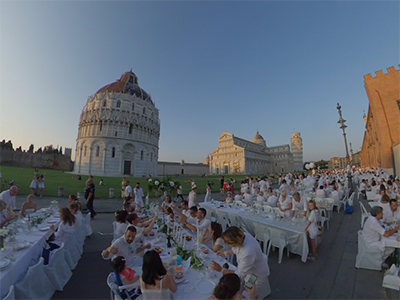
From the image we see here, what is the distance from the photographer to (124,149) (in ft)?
152

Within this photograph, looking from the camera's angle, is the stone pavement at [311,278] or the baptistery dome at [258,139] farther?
the baptistery dome at [258,139]

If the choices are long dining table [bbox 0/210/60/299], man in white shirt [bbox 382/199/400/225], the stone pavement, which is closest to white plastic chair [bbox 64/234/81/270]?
the stone pavement

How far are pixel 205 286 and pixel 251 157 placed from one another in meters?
88.9

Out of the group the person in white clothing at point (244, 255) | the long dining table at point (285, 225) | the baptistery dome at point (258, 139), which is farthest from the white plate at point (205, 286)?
the baptistery dome at point (258, 139)

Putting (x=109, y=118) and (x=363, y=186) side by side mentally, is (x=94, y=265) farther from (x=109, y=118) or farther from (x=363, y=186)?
(x=109, y=118)

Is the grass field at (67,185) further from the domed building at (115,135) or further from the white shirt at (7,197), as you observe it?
the domed building at (115,135)

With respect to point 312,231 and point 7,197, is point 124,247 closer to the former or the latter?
point 312,231

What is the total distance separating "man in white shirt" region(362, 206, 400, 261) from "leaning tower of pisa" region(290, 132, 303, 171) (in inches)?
4866

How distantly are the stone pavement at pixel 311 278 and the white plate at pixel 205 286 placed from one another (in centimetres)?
191

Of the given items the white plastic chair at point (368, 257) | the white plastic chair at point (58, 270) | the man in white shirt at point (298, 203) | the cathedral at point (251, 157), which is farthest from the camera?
the cathedral at point (251, 157)

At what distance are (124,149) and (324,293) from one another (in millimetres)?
48100

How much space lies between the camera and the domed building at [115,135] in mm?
44094

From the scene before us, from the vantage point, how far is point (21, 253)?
366 centimetres

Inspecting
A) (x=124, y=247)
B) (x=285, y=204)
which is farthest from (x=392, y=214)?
(x=124, y=247)
